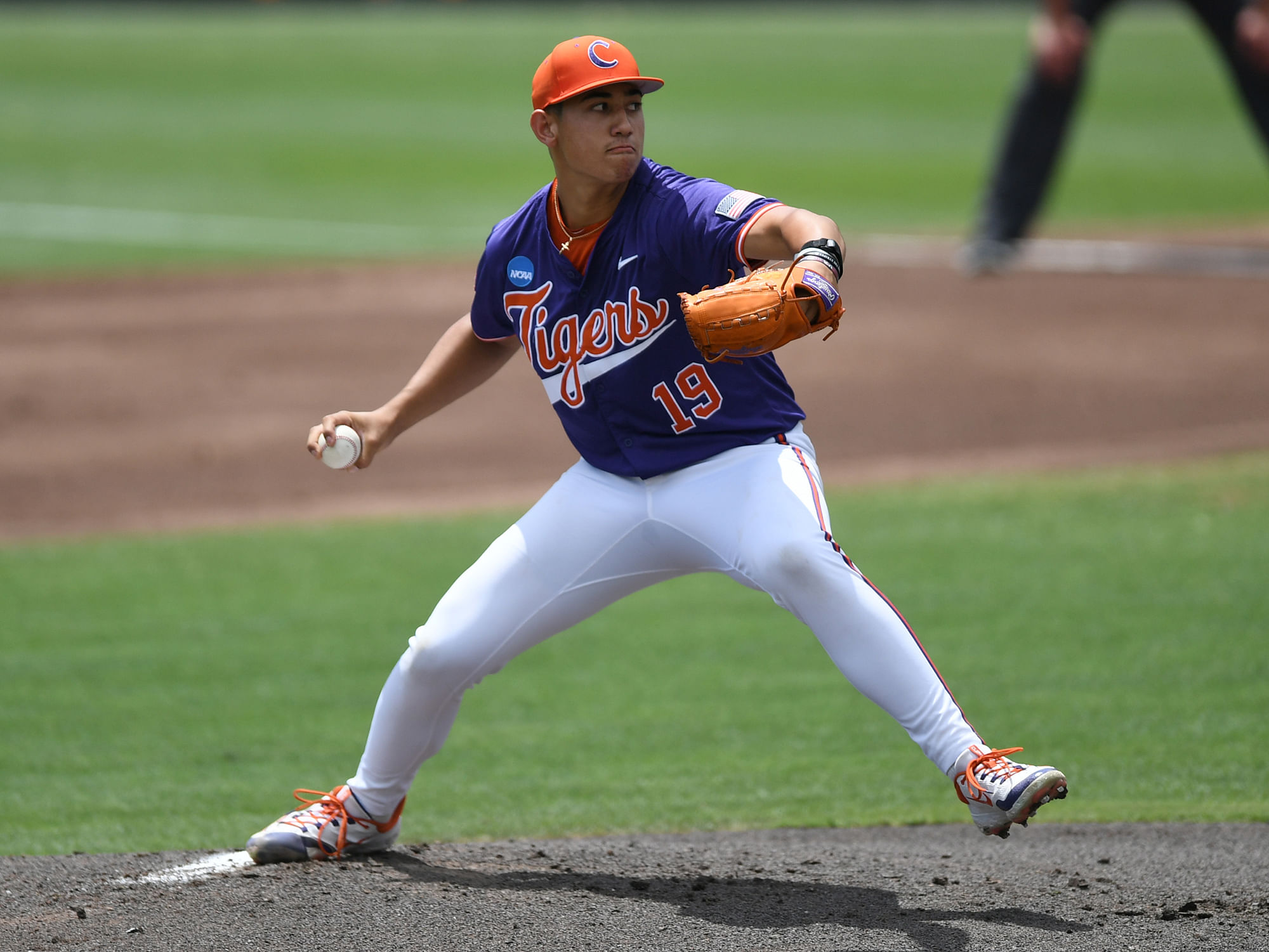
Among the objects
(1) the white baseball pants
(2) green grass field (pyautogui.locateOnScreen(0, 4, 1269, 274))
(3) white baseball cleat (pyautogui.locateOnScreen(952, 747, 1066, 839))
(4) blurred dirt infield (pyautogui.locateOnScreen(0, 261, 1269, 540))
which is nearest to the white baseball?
(1) the white baseball pants

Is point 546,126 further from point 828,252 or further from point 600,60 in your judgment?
point 828,252

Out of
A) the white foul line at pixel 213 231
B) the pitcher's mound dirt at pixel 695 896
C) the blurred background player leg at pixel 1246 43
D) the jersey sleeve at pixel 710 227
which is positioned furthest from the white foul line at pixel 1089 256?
the jersey sleeve at pixel 710 227

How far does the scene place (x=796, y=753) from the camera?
4758 millimetres

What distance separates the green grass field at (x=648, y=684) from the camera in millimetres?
4391

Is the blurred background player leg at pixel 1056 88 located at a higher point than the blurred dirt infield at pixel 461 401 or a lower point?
Result: higher

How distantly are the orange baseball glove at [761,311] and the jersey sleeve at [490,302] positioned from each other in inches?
29.3

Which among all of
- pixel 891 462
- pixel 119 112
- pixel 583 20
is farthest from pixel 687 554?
pixel 583 20

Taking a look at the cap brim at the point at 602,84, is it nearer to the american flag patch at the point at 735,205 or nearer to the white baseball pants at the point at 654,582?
the american flag patch at the point at 735,205

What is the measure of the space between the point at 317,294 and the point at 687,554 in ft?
31.8

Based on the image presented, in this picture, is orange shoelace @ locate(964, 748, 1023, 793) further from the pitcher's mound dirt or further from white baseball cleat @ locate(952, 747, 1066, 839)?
the pitcher's mound dirt

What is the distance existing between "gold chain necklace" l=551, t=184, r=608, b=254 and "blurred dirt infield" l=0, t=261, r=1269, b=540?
4323 mm

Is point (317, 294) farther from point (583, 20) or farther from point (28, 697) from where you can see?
point (583, 20)

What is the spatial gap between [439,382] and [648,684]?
1858 millimetres

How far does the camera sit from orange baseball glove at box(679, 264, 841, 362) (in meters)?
3.05
